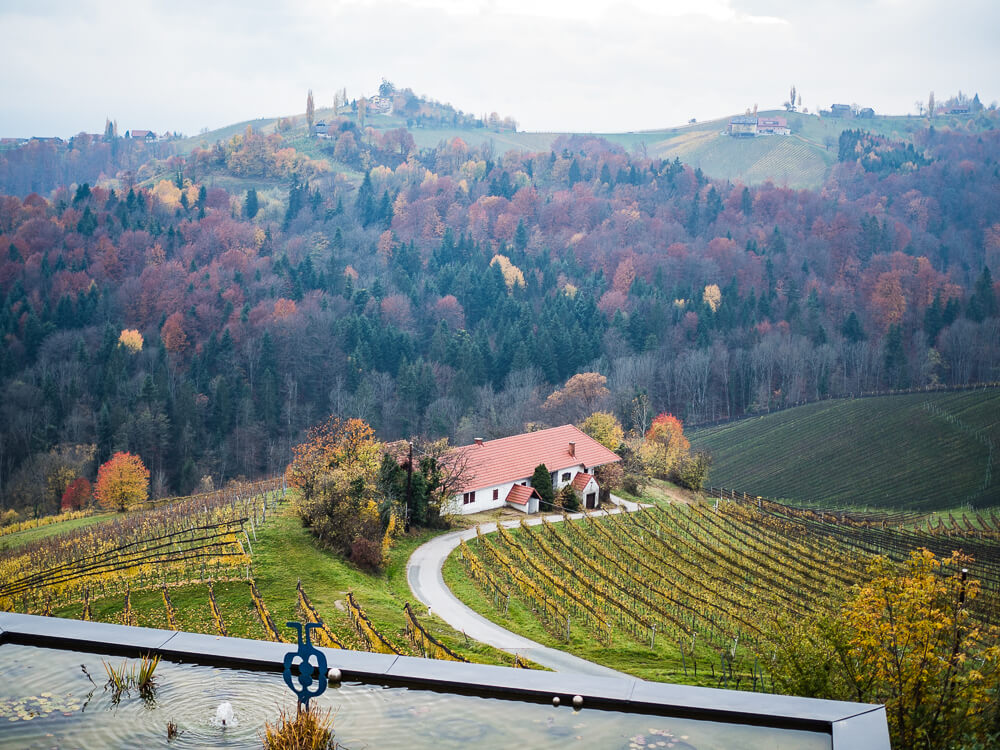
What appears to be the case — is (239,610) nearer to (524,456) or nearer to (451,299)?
(524,456)

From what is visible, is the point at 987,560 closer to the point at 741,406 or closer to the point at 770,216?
the point at 741,406

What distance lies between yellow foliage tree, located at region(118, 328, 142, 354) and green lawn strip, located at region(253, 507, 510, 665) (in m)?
61.3

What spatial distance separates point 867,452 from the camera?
68000mm

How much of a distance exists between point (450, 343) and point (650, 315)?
2694 cm

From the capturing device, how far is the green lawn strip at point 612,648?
21.7m

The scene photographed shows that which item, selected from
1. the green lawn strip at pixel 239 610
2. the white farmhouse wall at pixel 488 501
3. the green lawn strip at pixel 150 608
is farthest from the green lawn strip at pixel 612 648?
the white farmhouse wall at pixel 488 501

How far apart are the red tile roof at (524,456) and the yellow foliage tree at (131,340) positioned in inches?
2197

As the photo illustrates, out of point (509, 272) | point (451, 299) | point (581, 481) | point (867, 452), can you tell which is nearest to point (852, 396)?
point (867, 452)

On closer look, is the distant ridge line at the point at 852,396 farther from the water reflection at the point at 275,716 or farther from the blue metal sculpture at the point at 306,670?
the blue metal sculpture at the point at 306,670

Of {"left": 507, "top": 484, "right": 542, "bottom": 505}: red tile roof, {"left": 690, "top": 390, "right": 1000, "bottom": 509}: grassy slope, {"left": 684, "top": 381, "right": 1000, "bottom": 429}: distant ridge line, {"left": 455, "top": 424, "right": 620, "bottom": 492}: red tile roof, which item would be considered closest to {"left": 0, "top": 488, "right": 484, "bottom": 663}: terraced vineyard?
{"left": 455, "top": 424, "right": 620, "bottom": 492}: red tile roof

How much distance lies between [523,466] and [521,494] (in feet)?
6.59

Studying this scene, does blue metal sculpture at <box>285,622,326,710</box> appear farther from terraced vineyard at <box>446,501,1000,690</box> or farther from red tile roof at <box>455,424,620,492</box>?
red tile roof at <box>455,424,620,492</box>

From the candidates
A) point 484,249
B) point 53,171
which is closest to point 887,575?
point 484,249

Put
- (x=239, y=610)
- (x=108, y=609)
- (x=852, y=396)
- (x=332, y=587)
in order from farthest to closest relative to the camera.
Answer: (x=852, y=396) → (x=332, y=587) → (x=239, y=610) → (x=108, y=609)
